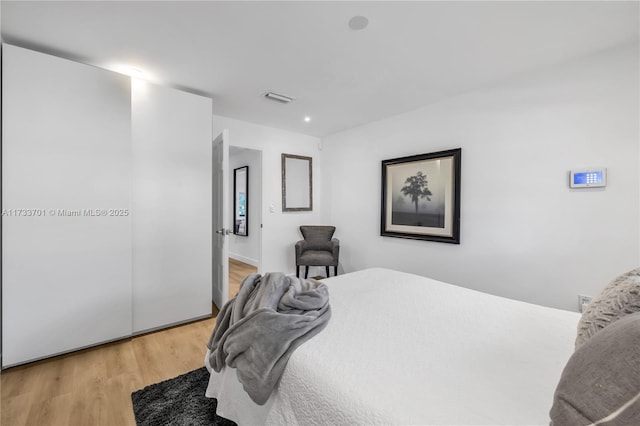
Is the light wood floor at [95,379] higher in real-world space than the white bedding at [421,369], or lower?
lower

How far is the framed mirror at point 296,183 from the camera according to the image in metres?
4.33

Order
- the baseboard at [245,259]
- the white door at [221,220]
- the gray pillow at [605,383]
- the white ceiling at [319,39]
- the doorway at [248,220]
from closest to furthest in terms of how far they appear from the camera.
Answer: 1. the gray pillow at [605,383]
2. the white ceiling at [319,39]
3. the white door at [221,220]
4. the doorway at [248,220]
5. the baseboard at [245,259]

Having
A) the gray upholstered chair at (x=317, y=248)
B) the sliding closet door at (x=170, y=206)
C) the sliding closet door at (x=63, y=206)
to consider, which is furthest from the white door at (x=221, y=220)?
the gray upholstered chair at (x=317, y=248)

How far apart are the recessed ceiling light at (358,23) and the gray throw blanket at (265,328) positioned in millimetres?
1736

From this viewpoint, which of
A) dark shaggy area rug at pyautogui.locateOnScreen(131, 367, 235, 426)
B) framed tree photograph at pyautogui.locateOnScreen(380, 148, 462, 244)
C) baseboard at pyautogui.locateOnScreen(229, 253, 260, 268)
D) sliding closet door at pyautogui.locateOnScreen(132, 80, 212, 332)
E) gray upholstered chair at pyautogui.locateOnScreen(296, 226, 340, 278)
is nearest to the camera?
dark shaggy area rug at pyautogui.locateOnScreen(131, 367, 235, 426)

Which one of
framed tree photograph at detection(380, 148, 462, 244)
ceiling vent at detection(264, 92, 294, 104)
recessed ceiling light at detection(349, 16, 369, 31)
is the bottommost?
framed tree photograph at detection(380, 148, 462, 244)

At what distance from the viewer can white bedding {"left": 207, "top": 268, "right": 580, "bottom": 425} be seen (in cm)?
81

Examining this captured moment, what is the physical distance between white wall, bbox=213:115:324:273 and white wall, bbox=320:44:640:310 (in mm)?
1834

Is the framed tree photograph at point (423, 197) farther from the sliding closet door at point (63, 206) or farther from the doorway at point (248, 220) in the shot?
the sliding closet door at point (63, 206)

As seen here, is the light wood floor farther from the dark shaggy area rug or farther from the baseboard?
the baseboard

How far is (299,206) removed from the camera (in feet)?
14.8

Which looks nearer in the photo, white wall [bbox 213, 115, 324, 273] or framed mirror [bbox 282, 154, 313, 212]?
white wall [bbox 213, 115, 324, 273]

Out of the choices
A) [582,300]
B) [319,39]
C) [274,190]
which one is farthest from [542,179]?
[274,190]

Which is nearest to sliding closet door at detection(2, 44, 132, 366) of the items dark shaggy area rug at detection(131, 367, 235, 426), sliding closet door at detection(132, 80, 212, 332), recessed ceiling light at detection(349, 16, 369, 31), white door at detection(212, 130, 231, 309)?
sliding closet door at detection(132, 80, 212, 332)
